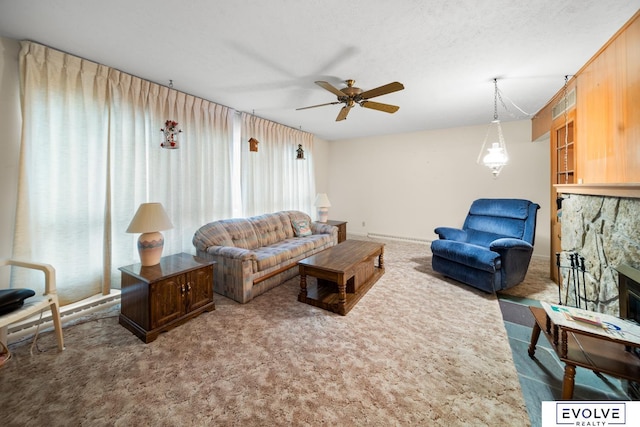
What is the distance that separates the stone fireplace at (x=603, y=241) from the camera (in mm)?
1622

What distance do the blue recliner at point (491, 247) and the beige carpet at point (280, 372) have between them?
49 centimetres

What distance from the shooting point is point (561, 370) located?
1.61 metres

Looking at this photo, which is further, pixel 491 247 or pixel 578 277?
pixel 491 247

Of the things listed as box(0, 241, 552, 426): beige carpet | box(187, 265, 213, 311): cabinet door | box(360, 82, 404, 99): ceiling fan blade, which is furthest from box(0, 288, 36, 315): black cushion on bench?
box(360, 82, 404, 99): ceiling fan blade

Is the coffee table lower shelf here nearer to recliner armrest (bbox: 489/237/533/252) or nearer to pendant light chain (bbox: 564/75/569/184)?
recliner armrest (bbox: 489/237/533/252)

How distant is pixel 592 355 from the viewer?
4.55ft

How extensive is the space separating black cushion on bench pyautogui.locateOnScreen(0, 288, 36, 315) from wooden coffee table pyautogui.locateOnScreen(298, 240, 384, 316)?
2056 mm

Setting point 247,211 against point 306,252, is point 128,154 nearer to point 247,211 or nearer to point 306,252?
point 247,211

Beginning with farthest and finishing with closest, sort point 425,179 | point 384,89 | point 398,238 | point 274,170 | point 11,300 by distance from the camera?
1. point 398,238
2. point 425,179
3. point 274,170
4. point 384,89
5. point 11,300

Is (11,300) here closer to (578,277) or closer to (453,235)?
(578,277)

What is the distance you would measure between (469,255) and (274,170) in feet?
11.1

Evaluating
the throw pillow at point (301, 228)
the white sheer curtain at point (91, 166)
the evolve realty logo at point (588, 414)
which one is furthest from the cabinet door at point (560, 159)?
the white sheer curtain at point (91, 166)

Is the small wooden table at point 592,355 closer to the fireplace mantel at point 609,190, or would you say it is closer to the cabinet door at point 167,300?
the fireplace mantel at point 609,190

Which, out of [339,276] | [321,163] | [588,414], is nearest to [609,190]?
[588,414]
